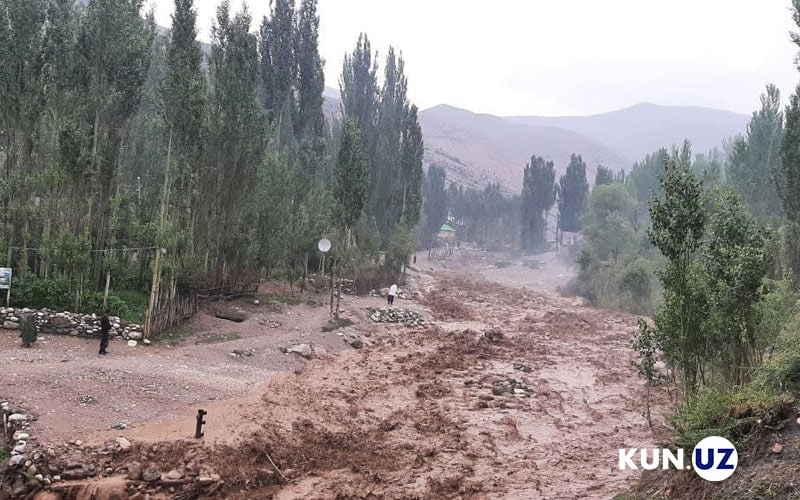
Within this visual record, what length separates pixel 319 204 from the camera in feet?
96.2

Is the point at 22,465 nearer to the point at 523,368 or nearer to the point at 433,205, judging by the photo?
the point at 523,368

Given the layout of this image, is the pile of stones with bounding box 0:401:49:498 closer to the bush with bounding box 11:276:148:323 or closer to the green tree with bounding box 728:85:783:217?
the bush with bounding box 11:276:148:323

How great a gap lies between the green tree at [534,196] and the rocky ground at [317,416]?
196 feet

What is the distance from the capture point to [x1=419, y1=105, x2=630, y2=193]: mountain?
124019 millimetres

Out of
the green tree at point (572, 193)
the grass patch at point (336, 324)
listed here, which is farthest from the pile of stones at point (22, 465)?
the green tree at point (572, 193)

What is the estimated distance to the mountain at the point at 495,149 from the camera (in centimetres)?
12402

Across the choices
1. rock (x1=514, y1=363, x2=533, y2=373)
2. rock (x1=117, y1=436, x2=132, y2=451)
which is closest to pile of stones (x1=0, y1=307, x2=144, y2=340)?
rock (x1=117, y1=436, x2=132, y2=451)

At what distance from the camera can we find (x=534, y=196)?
79688mm

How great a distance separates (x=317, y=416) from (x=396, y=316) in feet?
46.7

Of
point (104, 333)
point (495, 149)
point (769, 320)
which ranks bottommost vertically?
point (104, 333)

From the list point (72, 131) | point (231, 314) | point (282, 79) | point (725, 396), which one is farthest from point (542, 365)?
point (282, 79)

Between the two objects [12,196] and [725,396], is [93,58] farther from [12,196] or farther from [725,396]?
[725,396]

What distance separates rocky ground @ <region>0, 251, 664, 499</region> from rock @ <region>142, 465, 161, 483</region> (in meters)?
0.04

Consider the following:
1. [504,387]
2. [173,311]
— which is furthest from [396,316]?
[173,311]
